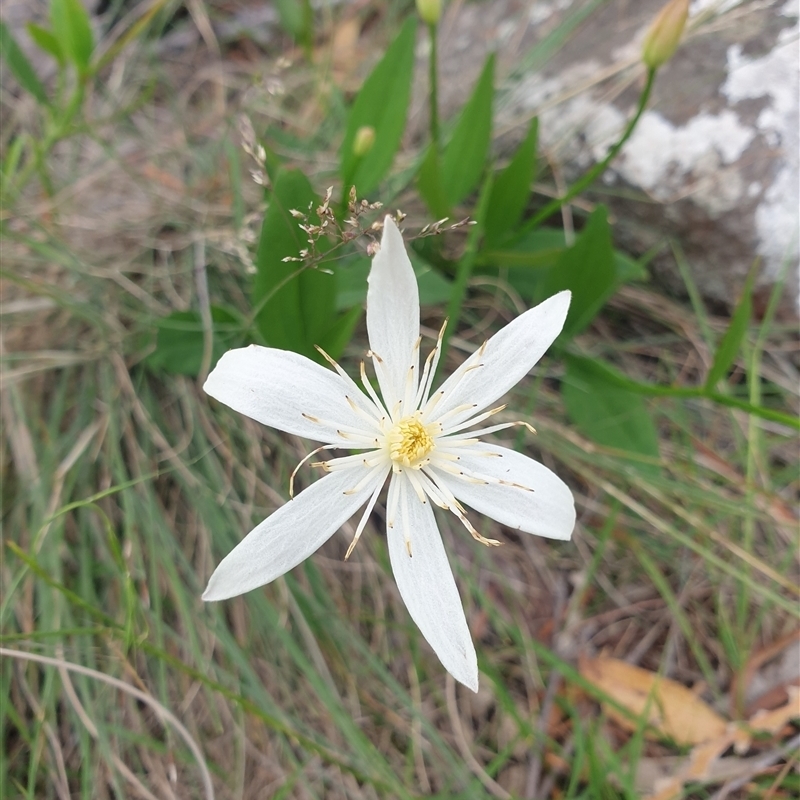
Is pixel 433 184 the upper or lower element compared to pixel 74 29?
lower

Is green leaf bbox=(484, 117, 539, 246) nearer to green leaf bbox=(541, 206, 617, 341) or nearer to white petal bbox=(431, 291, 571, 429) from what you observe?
green leaf bbox=(541, 206, 617, 341)

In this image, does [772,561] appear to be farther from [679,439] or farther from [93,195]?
[93,195]

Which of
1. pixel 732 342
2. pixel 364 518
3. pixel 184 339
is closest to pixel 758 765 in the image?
pixel 732 342

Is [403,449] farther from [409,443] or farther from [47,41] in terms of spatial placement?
[47,41]

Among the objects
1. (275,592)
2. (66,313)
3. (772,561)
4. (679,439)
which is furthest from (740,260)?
(66,313)

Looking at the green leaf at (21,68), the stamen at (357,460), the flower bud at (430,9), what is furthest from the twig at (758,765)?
the green leaf at (21,68)
